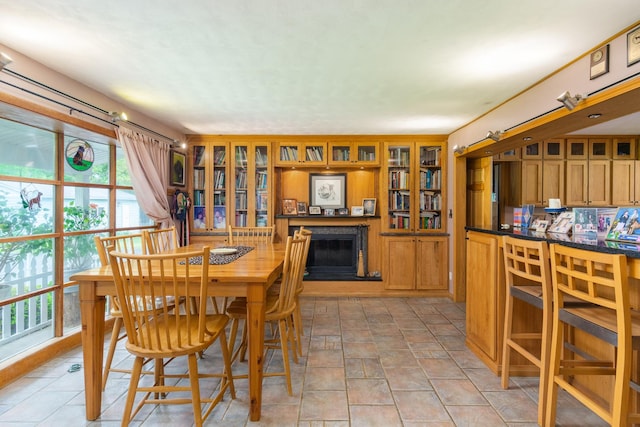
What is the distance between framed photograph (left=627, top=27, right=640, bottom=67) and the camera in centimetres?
171

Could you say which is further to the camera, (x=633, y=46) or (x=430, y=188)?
(x=430, y=188)

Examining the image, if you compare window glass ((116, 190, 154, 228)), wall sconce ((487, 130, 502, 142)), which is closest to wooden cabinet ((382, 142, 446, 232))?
wall sconce ((487, 130, 502, 142))

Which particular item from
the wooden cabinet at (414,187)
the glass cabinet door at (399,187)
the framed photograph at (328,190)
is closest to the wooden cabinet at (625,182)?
the wooden cabinet at (414,187)

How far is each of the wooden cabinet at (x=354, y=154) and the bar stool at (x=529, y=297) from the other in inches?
100

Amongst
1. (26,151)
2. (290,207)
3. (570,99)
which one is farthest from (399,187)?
(26,151)

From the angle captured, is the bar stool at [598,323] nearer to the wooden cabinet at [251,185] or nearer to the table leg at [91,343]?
the table leg at [91,343]

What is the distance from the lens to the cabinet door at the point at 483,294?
7.48 ft

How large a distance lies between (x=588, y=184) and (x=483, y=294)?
3302 mm

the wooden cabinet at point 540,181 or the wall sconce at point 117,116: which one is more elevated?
the wall sconce at point 117,116

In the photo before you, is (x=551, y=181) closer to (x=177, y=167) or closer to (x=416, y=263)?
(x=416, y=263)

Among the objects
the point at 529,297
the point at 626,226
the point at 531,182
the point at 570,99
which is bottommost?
the point at 529,297

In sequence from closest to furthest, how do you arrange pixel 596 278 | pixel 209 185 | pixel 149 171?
pixel 596 278, pixel 149 171, pixel 209 185

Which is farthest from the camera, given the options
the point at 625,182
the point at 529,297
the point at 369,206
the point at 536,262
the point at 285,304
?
the point at 369,206

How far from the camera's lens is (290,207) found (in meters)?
4.59
